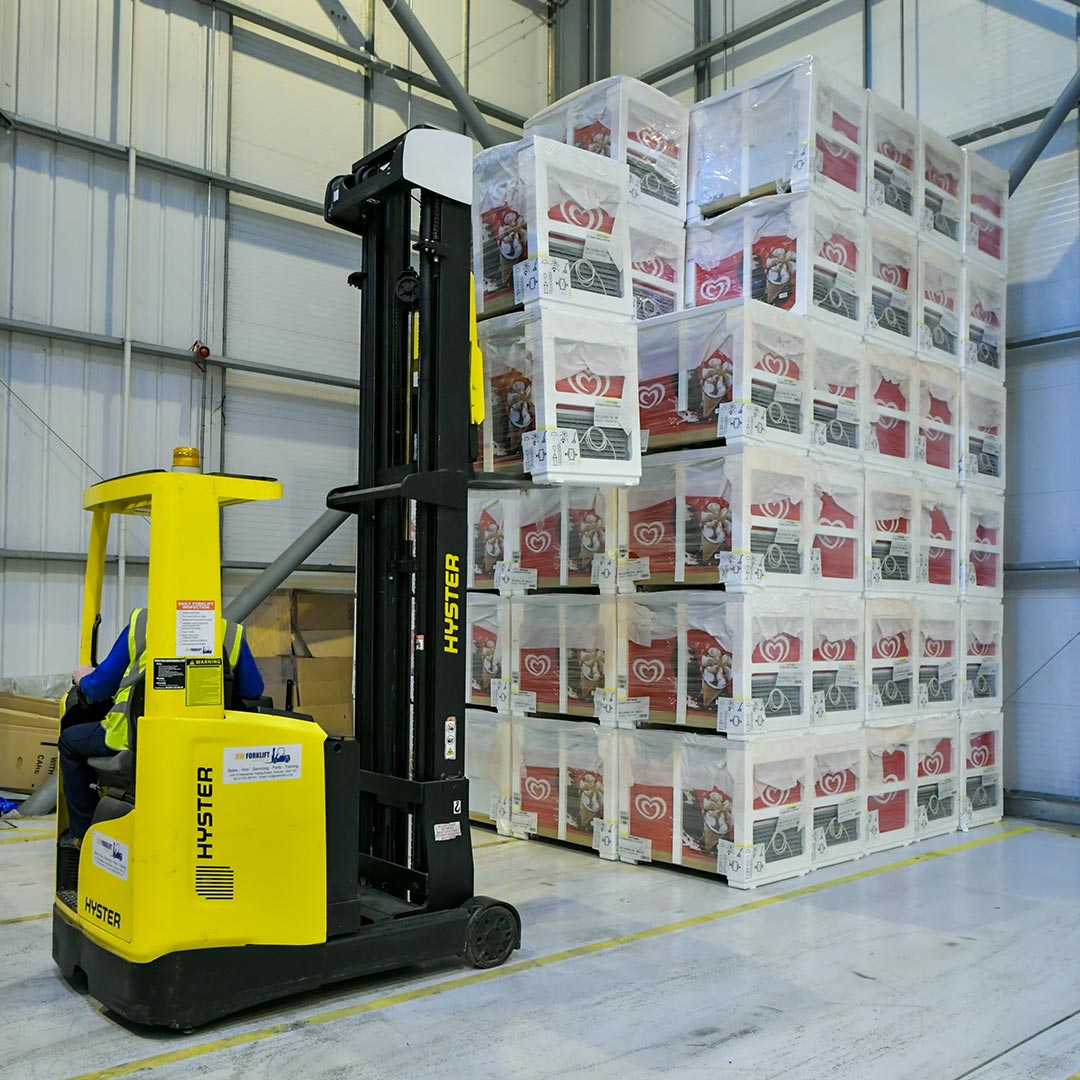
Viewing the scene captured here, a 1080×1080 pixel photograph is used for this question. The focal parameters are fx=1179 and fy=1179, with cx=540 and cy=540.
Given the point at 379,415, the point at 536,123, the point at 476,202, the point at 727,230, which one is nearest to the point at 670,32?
the point at 536,123

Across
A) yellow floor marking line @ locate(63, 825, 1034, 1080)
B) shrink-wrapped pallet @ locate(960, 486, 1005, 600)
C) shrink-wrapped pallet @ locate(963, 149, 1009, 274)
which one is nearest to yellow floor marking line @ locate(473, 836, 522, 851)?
yellow floor marking line @ locate(63, 825, 1034, 1080)

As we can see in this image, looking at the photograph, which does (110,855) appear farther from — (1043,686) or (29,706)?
(1043,686)

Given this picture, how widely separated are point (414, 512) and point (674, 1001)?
2.17 meters

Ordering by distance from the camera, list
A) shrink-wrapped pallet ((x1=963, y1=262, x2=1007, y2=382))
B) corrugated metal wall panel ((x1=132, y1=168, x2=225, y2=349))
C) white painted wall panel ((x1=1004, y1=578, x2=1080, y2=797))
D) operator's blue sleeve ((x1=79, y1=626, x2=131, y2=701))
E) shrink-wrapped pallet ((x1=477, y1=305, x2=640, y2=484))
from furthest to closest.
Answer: corrugated metal wall panel ((x1=132, y1=168, x2=225, y2=349)) < white painted wall panel ((x1=1004, y1=578, x2=1080, y2=797)) < shrink-wrapped pallet ((x1=963, y1=262, x2=1007, y2=382)) < shrink-wrapped pallet ((x1=477, y1=305, x2=640, y2=484)) < operator's blue sleeve ((x1=79, y1=626, x2=131, y2=701))

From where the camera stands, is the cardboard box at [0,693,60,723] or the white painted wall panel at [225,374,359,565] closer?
the cardboard box at [0,693,60,723]

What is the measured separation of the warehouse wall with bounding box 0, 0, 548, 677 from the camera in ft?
30.4

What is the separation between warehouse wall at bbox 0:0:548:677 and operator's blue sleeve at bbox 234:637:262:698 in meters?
5.41

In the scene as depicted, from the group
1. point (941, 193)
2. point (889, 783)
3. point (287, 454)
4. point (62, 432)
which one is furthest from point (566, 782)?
point (62, 432)

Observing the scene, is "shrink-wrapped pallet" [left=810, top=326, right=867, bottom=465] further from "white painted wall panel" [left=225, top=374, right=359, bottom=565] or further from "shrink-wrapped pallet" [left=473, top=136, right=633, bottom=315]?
"white painted wall panel" [left=225, top=374, right=359, bottom=565]

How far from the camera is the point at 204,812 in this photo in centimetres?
391

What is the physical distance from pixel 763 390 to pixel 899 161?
8.01 ft

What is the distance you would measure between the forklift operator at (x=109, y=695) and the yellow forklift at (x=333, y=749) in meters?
0.10

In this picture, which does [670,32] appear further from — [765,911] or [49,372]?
[765,911]

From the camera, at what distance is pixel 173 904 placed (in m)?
3.85
